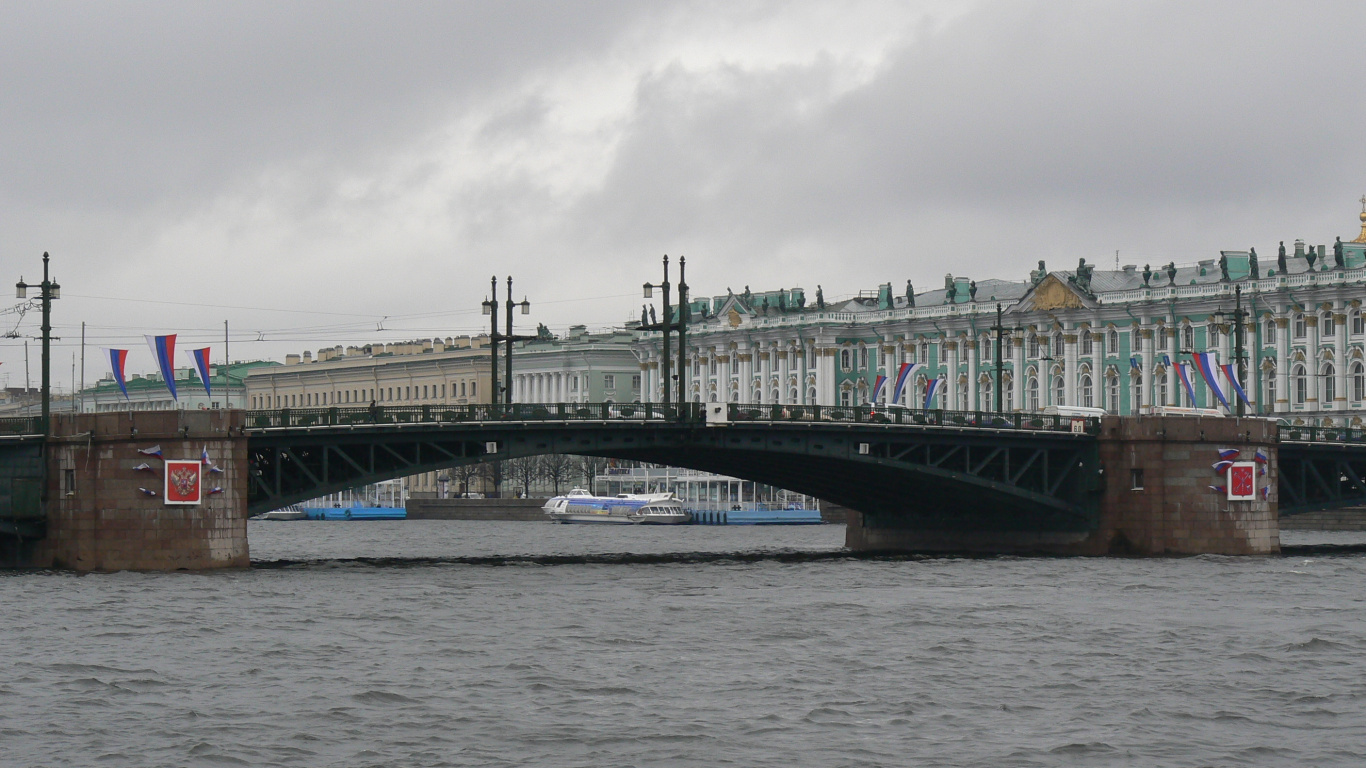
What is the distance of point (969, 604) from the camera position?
42.3 meters

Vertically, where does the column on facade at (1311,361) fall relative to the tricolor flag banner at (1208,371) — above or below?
above

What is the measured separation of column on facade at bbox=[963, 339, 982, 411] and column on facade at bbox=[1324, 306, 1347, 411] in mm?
20733

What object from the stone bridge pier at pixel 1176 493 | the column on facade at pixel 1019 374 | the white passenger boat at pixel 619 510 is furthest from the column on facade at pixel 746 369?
the stone bridge pier at pixel 1176 493

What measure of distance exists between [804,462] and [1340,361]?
40.3 meters

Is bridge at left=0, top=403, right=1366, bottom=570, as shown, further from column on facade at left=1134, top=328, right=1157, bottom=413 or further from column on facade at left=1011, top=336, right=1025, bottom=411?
column on facade at left=1011, top=336, right=1025, bottom=411

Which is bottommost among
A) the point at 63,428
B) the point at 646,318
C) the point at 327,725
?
the point at 327,725

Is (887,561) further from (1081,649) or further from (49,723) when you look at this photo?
(49,723)

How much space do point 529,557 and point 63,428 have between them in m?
16.7

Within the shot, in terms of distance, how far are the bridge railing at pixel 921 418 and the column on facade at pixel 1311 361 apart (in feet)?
118

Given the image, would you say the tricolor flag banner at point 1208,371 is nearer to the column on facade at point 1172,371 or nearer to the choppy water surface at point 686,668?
the choppy water surface at point 686,668

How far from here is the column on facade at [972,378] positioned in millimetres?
107750

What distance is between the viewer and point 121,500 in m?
46.2

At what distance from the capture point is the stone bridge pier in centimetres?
5503

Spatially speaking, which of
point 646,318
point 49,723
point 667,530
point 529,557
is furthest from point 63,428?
point 646,318
